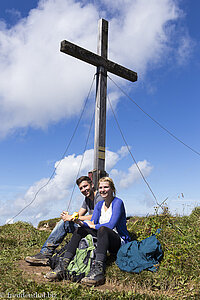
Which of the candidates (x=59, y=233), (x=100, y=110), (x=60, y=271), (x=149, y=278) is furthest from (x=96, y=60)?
(x=149, y=278)

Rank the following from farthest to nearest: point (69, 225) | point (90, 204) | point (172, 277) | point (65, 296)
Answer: point (90, 204) → point (69, 225) → point (172, 277) → point (65, 296)

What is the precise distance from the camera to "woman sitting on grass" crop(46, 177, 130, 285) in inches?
183

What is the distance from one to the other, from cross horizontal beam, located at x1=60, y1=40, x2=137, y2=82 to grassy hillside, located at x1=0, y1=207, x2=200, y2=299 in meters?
4.20

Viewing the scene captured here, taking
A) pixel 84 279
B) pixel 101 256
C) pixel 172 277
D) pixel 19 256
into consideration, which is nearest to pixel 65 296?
pixel 84 279

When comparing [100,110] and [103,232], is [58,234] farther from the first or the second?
[100,110]

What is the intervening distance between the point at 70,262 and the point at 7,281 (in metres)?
1.02

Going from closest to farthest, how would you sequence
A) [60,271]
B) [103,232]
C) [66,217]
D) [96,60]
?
[60,271]
[103,232]
[66,217]
[96,60]

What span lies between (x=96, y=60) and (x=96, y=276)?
5442mm

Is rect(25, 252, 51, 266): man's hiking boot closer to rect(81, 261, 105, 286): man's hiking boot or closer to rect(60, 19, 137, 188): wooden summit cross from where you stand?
rect(81, 261, 105, 286): man's hiking boot

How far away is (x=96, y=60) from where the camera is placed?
7844 millimetres

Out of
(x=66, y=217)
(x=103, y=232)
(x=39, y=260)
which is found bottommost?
(x=39, y=260)

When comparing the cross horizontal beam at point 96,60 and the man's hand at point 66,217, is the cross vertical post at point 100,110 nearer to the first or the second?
the cross horizontal beam at point 96,60

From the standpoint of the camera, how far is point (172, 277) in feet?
15.3

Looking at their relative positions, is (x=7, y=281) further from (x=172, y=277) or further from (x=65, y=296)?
(x=172, y=277)
